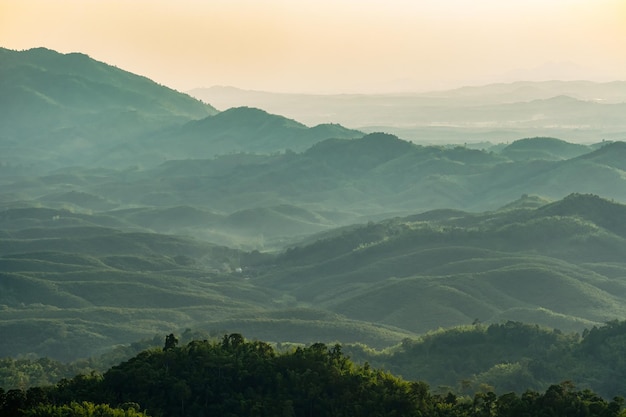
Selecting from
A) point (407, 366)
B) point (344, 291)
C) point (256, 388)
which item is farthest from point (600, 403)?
point (344, 291)

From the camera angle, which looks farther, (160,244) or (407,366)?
(160,244)

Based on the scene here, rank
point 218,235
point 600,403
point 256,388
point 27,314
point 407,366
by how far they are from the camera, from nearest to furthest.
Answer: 1. point 600,403
2. point 256,388
3. point 407,366
4. point 27,314
5. point 218,235

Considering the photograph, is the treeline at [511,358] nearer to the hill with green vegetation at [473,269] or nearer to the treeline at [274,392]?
the hill with green vegetation at [473,269]

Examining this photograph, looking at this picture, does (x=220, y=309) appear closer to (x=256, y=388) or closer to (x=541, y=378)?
(x=541, y=378)

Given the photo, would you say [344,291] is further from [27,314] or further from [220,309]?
[27,314]

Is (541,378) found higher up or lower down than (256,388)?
lower down

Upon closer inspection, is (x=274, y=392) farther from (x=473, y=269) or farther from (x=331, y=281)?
(x=331, y=281)

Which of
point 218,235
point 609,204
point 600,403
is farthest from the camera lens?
point 218,235

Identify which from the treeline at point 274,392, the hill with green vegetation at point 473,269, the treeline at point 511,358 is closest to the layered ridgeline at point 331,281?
the hill with green vegetation at point 473,269
